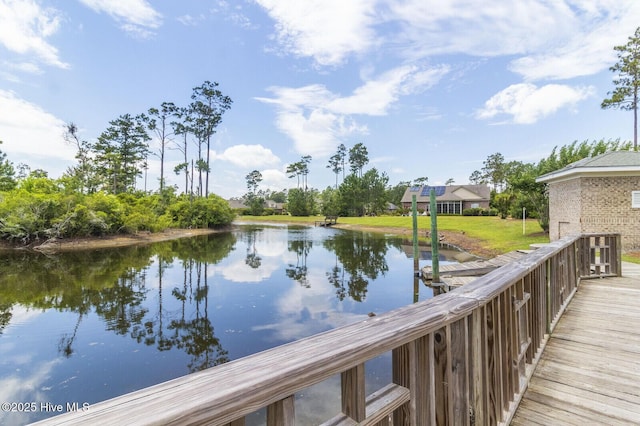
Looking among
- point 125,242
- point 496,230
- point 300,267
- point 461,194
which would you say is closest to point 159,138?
point 125,242

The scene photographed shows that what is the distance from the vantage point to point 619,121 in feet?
80.7

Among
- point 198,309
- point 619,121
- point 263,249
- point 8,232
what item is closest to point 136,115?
point 8,232

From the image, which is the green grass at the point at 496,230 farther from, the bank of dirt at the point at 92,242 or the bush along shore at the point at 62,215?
the bush along shore at the point at 62,215

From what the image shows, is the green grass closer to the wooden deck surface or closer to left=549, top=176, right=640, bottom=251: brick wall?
left=549, top=176, right=640, bottom=251: brick wall

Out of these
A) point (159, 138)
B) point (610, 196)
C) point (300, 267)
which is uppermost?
point (159, 138)

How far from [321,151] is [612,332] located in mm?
55982

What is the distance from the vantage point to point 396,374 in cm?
117

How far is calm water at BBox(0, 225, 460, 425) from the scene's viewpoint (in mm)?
4684

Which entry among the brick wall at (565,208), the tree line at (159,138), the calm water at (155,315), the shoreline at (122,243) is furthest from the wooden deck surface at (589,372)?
the tree line at (159,138)

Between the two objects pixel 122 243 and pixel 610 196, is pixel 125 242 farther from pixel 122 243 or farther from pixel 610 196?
pixel 610 196

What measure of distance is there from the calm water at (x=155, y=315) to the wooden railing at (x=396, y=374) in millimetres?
2965

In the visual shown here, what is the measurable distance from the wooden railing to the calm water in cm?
297

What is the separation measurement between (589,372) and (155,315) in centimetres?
810

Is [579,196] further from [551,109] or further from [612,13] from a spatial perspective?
[551,109]
